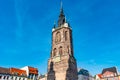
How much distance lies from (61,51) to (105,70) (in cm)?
3686

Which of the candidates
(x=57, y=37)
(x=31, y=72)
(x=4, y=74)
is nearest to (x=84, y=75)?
(x=31, y=72)

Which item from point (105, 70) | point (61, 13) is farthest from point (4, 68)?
point (105, 70)

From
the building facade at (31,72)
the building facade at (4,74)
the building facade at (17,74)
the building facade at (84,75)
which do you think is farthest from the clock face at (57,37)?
the building facade at (84,75)

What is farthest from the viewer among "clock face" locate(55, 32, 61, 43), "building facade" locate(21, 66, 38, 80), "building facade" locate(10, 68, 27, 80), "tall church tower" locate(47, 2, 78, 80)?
"building facade" locate(21, 66, 38, 80)

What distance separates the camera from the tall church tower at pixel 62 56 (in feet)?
180

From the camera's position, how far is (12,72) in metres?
66.1

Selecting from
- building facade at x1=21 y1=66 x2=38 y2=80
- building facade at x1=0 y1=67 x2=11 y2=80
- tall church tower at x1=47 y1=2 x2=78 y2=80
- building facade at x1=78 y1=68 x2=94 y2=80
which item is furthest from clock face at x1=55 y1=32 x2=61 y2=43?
building facade at x1=78 y1=68 x2=94 y2=80

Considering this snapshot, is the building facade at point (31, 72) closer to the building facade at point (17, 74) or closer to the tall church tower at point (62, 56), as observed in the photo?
the building facade at point (17, 74)

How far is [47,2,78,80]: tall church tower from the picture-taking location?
54.8 metres

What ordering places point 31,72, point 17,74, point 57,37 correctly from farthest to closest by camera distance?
point 31,72, point 17,74, point 57,37

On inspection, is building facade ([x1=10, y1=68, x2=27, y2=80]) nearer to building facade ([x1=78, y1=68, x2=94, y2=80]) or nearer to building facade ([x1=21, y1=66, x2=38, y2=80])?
building facade ([x1=21, y1=66, x2=38, y2=80])

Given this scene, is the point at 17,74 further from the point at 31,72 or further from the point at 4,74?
the point at 31,72

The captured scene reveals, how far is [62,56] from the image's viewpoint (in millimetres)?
57656

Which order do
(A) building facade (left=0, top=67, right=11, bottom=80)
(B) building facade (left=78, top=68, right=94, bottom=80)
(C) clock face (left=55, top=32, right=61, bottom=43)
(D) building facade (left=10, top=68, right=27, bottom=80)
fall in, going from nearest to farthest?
1. (A) building facade (left=0, top=67, right=11, bottom=80)
2. (C) clock face (left=55, top=32, right=61, bottom=43)
3. (D) building facade (left=10, top=68, right=27, bottom=80)
4. (B) building facade (left=78, top=68, right=94, bottom=80)
